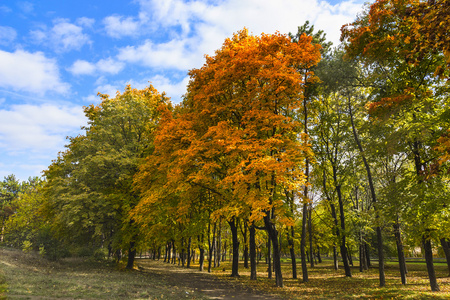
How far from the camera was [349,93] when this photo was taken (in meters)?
18.1

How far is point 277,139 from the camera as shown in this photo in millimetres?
13281

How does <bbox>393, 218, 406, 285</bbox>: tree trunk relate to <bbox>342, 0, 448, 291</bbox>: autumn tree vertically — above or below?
below

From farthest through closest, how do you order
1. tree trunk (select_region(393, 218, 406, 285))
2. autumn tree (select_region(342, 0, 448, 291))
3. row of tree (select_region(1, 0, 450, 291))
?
tree trunk (select_region(393, 218, 406, 285)) < row of tree (select_region(1, 0, 450, 291)) < autumn tree (select_region(342, 0, 448, 291))

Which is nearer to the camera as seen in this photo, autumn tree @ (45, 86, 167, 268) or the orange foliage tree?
the orange foliage tree

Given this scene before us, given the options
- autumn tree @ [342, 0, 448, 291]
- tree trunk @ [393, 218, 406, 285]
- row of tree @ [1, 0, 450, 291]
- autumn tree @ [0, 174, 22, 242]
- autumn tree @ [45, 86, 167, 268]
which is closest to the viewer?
autumn tree @ [342, 0, 448, 291]

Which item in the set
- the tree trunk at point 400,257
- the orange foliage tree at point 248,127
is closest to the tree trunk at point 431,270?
the tree trunk at point 400,257

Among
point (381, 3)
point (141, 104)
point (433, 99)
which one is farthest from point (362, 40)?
point (141, 104)

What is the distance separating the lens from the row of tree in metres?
11.9

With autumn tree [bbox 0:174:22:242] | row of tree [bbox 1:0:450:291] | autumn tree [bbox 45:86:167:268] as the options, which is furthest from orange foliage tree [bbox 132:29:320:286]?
autumn tree [bbox 0:174:22:242]

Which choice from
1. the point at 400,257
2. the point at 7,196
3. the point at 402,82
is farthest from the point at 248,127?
the point at 7,196

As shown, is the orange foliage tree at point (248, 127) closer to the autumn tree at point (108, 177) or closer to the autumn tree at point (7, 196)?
the autumn tree at point (108, 177)

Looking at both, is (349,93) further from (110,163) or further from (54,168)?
(54,168)

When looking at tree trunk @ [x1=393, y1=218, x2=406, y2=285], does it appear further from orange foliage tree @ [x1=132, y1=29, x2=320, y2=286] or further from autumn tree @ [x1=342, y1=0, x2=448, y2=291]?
orange foliage tree @ [x1=132, y1=29, x2=320, y2=286]

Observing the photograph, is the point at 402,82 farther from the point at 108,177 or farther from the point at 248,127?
the point at 108,177
